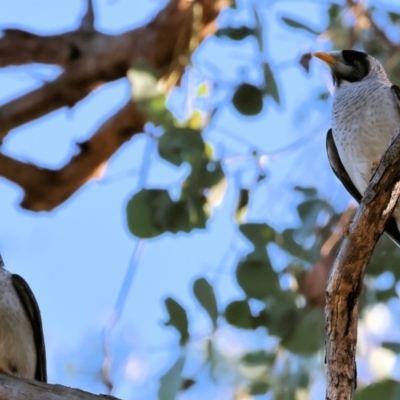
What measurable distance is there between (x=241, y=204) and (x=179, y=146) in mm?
421

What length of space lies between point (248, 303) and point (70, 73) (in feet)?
5.09

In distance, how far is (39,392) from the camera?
8.16 ft

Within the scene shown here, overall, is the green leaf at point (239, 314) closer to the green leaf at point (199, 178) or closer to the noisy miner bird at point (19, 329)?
the green leaf at point (199, 178)

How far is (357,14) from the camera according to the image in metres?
4.44

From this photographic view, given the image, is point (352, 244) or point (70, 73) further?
point (70, 73)

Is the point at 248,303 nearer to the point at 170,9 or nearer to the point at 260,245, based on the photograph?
the point at 260,245

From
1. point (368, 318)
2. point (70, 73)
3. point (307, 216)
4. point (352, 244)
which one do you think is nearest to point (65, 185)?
point (70, 73)

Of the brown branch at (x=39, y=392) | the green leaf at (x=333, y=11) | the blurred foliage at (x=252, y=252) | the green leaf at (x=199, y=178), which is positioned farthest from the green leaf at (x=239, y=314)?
the green leaf at (x=333, y=11)

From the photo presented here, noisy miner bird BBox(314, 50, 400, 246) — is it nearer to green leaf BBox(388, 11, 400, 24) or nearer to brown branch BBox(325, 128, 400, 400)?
green leaf BBox(388, 11, 400, 24)

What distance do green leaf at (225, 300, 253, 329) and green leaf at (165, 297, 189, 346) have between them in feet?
1.05

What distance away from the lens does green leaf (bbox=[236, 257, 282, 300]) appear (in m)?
3.72

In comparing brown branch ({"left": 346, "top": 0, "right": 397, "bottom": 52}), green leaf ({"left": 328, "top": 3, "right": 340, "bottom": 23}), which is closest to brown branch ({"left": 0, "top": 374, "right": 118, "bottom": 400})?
brown branch ({"left": 346, "top": 0, "right": 397, "bottom": 52})

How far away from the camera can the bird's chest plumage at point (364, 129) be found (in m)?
3.51

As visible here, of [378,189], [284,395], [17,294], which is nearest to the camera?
[378,189]
